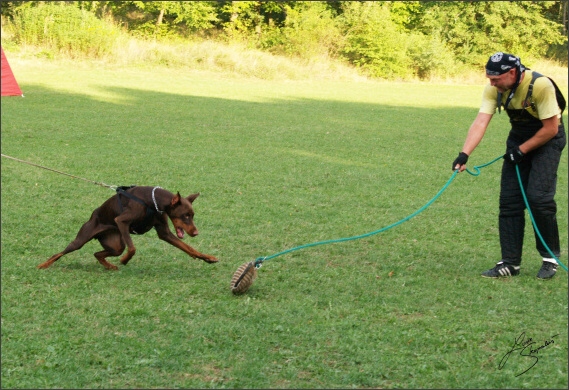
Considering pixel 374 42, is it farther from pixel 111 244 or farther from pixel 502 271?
pixel 111 244

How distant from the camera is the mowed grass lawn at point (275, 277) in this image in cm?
404

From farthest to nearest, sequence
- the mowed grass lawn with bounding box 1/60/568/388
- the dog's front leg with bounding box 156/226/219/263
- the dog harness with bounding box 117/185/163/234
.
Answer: the dog's front leg with bounding box 156/226/219/263
the dog harness with bounding box 117/185/163/234
the mowed grass lawn with bounding box 1/60/568/388

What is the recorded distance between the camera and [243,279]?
5.28 meters

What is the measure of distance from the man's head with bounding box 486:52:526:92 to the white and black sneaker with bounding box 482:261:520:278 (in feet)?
4.99

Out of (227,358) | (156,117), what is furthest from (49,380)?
(156,117)

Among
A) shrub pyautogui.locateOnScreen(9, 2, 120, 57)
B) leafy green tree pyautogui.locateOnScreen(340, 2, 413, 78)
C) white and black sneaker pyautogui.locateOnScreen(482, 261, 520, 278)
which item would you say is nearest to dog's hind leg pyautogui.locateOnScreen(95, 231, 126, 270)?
white and black sneaker pyautogui.locateOnScreen(482, 261, 520, 278)

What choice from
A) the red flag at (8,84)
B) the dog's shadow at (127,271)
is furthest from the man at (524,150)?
the red flag at (8,84)

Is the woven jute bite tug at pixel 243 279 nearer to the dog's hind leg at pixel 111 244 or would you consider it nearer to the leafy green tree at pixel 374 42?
the dog's hind leg at pixel 111 244

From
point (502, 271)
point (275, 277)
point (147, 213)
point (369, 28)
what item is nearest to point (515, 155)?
point (502, 271)

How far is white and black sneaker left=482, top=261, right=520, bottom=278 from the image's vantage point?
19.7 ft

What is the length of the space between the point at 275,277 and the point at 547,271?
2.30 m

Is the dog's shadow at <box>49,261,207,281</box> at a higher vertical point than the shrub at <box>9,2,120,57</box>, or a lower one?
higher

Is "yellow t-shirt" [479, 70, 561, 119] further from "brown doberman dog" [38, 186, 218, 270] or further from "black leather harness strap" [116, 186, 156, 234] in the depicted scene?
"black leather harness strap" [116, 186, 156, 234]

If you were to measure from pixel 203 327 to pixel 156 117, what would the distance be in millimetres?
12970
